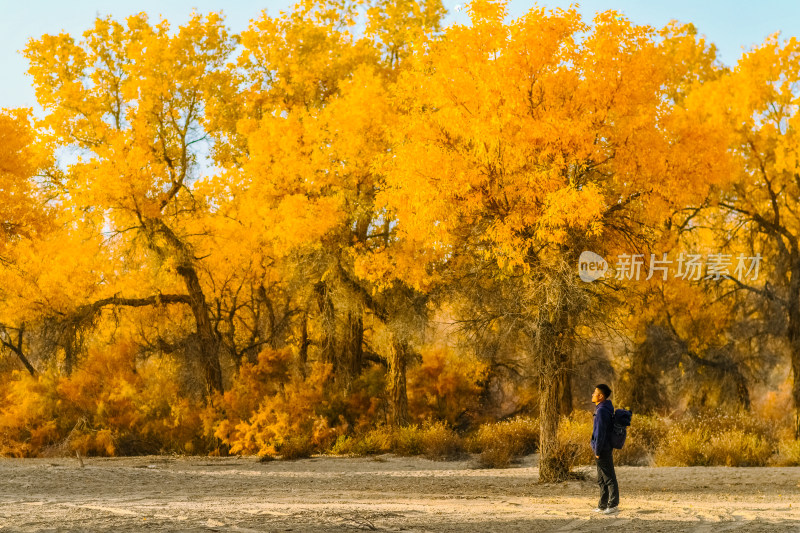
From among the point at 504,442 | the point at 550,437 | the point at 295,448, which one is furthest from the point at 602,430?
the point at 295,448

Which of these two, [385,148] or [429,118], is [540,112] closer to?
[429,118]

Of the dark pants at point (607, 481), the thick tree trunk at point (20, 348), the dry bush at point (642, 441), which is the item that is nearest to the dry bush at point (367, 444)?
the dry bush at point (642, 441)

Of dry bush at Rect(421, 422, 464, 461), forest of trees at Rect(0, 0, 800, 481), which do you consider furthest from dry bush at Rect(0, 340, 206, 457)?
dry bush at Rect(421, 422, 464, 461)

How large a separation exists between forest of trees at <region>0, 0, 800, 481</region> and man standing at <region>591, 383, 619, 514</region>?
13.5 feet

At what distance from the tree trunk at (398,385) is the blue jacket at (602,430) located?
13.3 meters

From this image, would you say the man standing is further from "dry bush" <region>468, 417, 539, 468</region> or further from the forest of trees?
"dry bush" <region>468, 417, 539, 468</region>

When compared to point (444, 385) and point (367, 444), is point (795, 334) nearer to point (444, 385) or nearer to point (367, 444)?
point (444, 385)

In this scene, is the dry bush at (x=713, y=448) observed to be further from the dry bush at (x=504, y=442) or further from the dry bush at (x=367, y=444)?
the dry bush at (x=367, y=444)

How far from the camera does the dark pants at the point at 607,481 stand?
11.1 m

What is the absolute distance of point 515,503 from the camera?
12.7 metres

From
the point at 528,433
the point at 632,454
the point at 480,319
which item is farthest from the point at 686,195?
the point at 528,433

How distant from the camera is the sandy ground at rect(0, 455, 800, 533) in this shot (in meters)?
9.84

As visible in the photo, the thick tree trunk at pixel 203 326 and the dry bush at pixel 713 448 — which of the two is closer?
the dry bush at pixel 713 448

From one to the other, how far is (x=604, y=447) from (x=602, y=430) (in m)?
0.23
